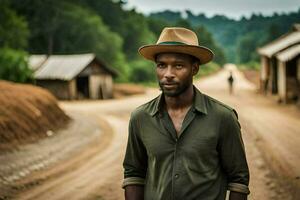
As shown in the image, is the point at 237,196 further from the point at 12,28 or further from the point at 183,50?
the point at 12,28

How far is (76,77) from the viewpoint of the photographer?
36000 mm

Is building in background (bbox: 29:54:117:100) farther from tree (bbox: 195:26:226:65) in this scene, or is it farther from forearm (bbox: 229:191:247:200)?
tree (bbox: 195:26:226:65)

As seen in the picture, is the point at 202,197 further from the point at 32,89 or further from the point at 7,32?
the point at 7,32

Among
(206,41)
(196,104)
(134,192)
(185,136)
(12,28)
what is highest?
(12,28)

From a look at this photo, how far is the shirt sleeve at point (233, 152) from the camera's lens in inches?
112

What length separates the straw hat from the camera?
9.64 feet

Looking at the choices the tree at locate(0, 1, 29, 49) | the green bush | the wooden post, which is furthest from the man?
the tree at locate(0, 1, 29, 49)

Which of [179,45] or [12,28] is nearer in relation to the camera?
[179,45]

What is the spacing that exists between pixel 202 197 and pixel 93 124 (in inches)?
626

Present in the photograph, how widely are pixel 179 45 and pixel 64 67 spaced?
33251 millimetres

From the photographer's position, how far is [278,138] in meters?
14.2

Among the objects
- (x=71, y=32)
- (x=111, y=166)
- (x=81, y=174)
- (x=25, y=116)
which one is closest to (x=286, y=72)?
(x=25, y=116)

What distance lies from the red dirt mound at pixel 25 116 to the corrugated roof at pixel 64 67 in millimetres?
15035

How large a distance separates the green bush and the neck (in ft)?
90.0
